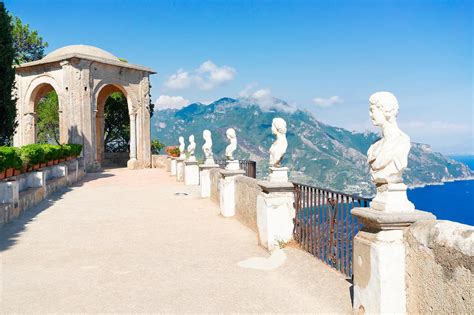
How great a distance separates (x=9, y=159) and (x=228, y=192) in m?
5.70

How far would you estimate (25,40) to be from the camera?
3881 cm

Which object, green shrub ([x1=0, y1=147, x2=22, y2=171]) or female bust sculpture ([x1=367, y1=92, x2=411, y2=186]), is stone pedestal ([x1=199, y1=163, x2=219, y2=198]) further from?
female bust sculpture ([x1=367, y1=92, x2=411, y2=186])

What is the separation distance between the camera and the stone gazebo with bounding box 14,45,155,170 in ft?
84.1

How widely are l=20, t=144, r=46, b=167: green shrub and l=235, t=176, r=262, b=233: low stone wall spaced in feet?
21.5

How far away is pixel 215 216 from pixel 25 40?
116 ft

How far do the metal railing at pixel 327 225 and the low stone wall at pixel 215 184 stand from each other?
18.9 ft

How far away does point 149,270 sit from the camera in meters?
6.29

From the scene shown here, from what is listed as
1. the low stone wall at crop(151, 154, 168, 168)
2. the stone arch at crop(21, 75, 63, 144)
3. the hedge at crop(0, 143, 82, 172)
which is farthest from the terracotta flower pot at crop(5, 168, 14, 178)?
the stone arch at crop(21, 75, 63, 144)

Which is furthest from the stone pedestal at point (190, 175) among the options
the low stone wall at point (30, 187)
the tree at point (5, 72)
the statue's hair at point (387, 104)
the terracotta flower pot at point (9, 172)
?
the statue's hair at point (387, 104)

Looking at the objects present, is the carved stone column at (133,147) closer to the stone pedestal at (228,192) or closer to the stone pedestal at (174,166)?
the stone pedestal at (174,166)

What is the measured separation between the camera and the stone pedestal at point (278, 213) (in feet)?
23.9

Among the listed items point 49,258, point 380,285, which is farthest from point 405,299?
point 49,258

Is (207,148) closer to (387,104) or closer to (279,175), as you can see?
(279,175)

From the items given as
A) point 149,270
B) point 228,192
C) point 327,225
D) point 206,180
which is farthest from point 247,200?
point 206,180
